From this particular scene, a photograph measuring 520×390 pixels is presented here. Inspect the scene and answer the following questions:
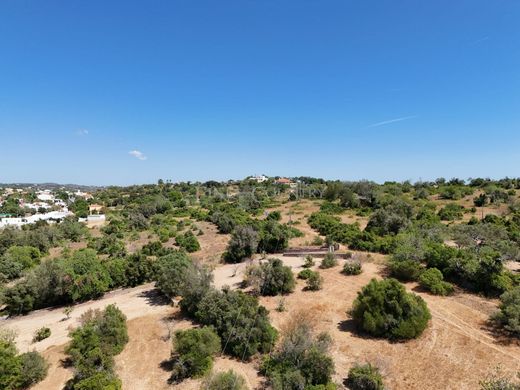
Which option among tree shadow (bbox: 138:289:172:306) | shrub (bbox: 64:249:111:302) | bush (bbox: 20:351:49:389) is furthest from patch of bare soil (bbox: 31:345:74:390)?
shrub (bbox: 64:249:111:302)

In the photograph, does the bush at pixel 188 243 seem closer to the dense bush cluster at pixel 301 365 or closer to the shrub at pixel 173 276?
the shrub at pixel 173 276

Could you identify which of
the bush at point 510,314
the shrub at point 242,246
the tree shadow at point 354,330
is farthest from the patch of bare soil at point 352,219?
the tree shadow at point 354,330

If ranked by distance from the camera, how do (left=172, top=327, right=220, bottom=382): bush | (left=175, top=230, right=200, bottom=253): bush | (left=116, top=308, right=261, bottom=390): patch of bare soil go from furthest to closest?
(left=175, top=230, right=200, bottom=253): bush < (left=172, top=327, right=220, bottom=382): bush < (left=116, top=308, right=261, bottom=390): patch of bare soil

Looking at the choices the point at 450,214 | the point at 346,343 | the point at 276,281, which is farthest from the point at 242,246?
the point at 450,214

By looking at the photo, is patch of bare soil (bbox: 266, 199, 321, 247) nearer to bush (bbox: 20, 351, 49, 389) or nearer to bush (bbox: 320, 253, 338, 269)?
bush (bbox: 320, 253, 338, 269)

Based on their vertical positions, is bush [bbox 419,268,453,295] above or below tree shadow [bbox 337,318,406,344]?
above

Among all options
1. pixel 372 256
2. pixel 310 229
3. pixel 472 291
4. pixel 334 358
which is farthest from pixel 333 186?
pixel 334 358
